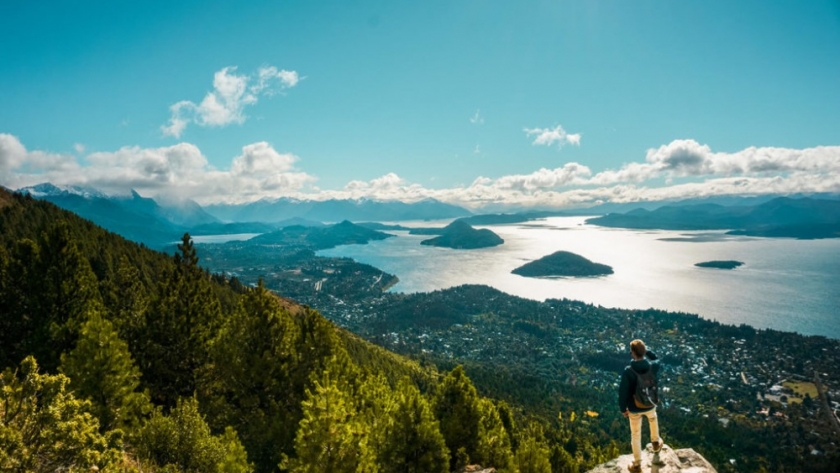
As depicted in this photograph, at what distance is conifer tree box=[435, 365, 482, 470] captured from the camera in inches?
922

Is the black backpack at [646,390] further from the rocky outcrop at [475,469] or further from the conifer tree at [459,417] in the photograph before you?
the rocky outcrop at [475,469]

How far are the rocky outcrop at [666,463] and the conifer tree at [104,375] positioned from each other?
24.4 metres

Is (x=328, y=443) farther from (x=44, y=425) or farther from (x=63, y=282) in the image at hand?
(x=63, y=282)

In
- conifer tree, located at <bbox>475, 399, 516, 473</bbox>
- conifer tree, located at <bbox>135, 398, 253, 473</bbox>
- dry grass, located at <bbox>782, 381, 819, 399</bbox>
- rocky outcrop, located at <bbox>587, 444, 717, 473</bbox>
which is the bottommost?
dry grass, located at <bbox>782, 381, 819, 399</bbox>

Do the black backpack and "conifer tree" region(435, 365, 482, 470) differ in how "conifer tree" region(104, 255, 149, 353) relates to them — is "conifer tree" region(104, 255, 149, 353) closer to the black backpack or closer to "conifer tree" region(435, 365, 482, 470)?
"conifer tree" region(435, 365, 482, 470)

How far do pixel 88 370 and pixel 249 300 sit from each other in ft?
28.6

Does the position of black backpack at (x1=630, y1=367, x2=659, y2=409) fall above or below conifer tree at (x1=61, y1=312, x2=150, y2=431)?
above

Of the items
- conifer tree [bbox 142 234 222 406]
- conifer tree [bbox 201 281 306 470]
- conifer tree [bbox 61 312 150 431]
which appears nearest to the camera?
conifer tree [bbox 61 312 150 431]

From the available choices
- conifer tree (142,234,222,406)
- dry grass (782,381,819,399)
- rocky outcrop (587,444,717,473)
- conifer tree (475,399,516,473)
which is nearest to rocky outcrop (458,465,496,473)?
conifer tree (475,399,516,473)

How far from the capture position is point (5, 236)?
73.3 m

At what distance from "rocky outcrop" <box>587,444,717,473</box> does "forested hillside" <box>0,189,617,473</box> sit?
7.81 meters

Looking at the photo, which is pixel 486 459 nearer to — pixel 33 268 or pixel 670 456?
pixel 670 456

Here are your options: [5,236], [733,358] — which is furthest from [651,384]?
[733,358]

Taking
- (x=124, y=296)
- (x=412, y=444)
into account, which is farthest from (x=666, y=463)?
(x=124, y=296)
